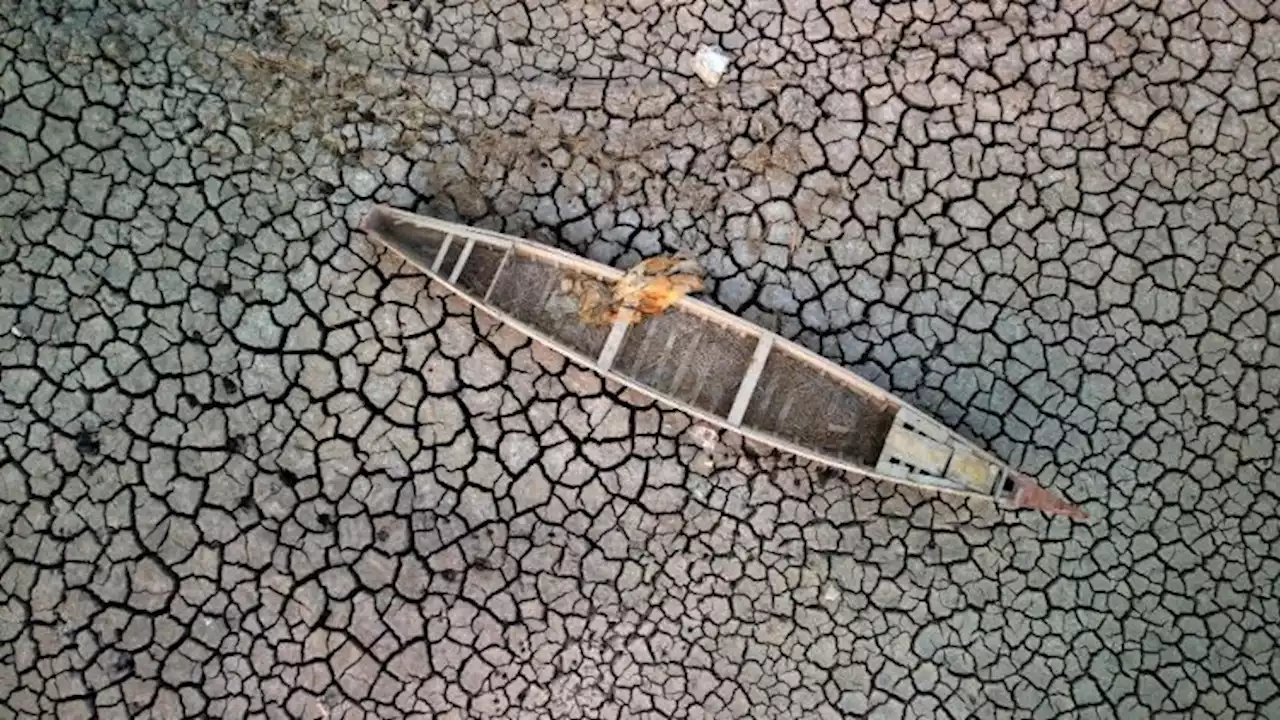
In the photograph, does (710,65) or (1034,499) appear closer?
(1034,499)

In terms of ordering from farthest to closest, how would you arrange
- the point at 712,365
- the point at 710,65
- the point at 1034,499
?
the point at 710,65 → the point at 712,365 → the point at 1034,499

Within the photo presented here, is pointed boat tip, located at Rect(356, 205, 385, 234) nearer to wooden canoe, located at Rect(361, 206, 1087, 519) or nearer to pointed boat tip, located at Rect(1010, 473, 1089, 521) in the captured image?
wooden canoe, located at Rect(361, 206, 1087, 519)

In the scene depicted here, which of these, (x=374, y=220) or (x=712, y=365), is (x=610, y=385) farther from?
(x=374, y=220)

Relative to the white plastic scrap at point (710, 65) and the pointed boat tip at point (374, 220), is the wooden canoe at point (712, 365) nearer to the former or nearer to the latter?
the pointed boat tip at point (374, 220)

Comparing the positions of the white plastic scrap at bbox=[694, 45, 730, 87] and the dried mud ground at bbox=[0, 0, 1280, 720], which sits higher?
the white plastic scrap at bbox=[694, 45, 730, 87]

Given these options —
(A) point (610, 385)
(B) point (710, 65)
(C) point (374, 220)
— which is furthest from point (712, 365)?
(C) point (374, 220)

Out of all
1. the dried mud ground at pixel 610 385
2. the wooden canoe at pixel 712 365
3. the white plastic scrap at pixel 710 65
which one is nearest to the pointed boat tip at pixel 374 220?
the wooden canoe at pixel 712 365

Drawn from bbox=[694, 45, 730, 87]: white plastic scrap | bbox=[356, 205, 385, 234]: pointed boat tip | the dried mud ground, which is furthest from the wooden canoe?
bbox=[694, 45, 730, 87]: white plastic scrap
